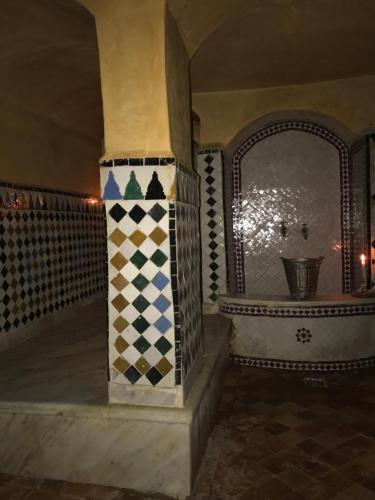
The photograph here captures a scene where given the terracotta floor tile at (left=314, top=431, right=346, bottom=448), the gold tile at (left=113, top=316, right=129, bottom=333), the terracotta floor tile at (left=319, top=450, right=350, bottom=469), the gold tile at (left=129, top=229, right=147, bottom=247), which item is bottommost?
the terracotta floor tile at (left=319, top=450, right=350, bottom=469)

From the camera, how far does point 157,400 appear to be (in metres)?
2.87

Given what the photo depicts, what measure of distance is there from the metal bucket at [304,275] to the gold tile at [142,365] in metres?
2.95

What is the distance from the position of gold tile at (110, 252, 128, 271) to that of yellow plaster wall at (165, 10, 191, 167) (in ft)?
2.58

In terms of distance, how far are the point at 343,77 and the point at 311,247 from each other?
89.1 inches

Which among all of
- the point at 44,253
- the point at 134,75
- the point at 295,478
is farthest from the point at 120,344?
the point at 44,253

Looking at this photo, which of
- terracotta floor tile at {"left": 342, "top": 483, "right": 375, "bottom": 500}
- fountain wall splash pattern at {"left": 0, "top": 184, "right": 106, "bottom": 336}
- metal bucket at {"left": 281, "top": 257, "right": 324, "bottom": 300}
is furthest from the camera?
metal bucket at {"left": 281, "top": 257, "right": 324, "bottom": 300}

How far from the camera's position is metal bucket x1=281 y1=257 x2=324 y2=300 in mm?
5238

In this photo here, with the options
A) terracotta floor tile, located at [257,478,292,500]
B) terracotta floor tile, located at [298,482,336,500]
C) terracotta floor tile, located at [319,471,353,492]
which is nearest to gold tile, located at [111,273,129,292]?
terracotta floor tile, located at [257,478,292,500]

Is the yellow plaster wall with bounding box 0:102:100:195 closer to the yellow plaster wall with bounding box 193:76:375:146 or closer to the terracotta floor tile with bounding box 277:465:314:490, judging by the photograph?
the yellow plaster wall with bounding box 193:76:375:146

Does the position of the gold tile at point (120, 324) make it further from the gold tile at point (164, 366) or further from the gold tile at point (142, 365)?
the gold tile at point (164, 366)

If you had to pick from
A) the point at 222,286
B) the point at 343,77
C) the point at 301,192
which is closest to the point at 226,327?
the point at 222,286

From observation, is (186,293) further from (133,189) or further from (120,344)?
(133,189)

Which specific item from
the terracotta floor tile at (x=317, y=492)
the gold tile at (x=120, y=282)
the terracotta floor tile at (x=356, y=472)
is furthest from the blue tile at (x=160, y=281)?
the terracotta floor tile at (x=356, y=472)

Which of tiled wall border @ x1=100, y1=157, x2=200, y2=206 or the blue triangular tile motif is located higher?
tiled wall border @ x1=100, y1=157, x2=200, y2=206
